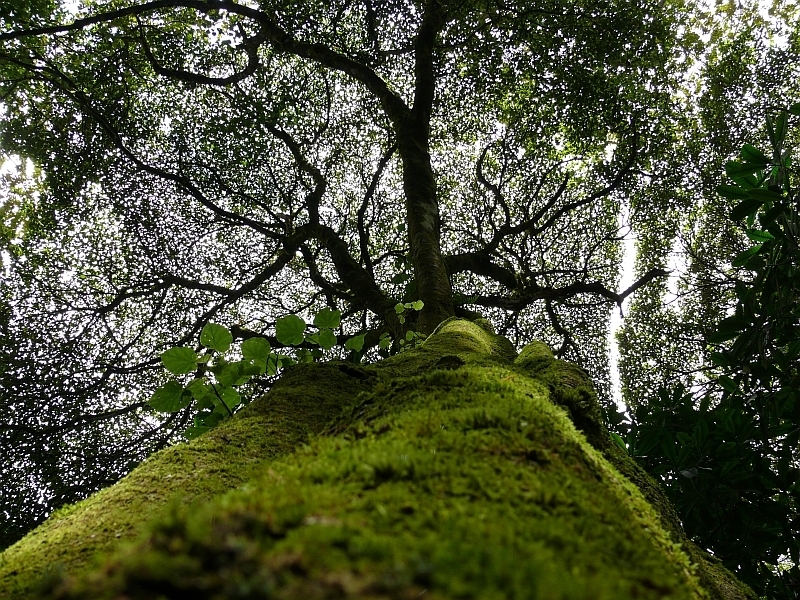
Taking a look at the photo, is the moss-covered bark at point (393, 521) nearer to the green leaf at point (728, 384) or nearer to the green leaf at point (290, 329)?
the green leaf at point (290, 329)

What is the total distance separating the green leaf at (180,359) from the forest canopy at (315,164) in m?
3.40

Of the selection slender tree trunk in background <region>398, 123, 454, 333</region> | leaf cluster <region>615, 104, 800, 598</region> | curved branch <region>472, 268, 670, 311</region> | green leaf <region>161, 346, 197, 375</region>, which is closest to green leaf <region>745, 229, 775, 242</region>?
leaf cluster <region>615, 104, 800, 598</region>

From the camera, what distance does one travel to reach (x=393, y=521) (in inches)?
24.1

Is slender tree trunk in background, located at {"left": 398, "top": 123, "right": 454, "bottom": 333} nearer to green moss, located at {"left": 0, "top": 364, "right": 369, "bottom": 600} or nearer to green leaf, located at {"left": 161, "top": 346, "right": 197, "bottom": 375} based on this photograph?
green moss, located at {"left": 0, "top": 364, "right": 369, "bottom": 600}

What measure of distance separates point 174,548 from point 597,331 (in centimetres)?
1041

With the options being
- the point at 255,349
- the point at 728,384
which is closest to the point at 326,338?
the point at 255,349

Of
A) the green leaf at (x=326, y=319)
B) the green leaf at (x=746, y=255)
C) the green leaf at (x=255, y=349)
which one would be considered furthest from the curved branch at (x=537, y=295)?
the green leaf at (x=255, y=349)

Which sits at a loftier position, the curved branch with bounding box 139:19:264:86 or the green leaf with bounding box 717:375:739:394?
the curved branch with bounding box 139:19:264:86

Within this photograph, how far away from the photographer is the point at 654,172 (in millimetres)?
8305

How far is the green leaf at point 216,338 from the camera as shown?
2248 mm

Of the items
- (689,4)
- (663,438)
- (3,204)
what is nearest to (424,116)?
(663,438)

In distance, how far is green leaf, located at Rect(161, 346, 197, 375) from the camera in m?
2.20

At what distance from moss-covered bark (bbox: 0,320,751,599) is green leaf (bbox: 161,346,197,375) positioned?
62cm

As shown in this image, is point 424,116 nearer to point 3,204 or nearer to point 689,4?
point 689,4
